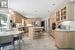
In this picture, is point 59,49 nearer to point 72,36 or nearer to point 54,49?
point 54,49

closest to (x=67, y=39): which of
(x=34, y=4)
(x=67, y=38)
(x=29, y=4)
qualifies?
(x=67, y=38)

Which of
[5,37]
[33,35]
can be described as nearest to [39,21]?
[33,35]

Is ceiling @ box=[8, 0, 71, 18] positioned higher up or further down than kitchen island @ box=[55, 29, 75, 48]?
A: higher up

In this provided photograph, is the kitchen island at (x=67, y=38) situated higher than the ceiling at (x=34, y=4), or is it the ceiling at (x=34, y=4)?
the ceiling at (x=34, y=4)

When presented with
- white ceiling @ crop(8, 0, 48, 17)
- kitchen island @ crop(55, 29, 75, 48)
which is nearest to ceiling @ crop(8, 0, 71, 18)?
white ceiling @ crop(8, 0, 48, 17)

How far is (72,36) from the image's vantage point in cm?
604

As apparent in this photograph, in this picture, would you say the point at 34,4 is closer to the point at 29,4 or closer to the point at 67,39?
the point at 29,4

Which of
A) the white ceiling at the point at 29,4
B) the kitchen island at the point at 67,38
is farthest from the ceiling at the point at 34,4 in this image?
the kitchen island at the point at 67,38

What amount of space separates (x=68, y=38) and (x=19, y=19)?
Answer: 1193 cm

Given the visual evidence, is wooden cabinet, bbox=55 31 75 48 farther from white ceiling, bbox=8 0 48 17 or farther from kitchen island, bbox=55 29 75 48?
white ceiling, bbox=8 0 48 17

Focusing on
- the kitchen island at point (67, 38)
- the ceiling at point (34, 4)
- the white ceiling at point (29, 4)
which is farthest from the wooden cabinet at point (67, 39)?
the white ceiling at point (29, 4)

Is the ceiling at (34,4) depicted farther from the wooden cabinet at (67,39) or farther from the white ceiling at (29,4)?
the wooden cabinet at (67,39)

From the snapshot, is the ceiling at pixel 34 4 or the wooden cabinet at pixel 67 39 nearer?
the wooden cabinet at pixel 67 39

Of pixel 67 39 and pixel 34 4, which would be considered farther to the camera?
pixel 34 4
